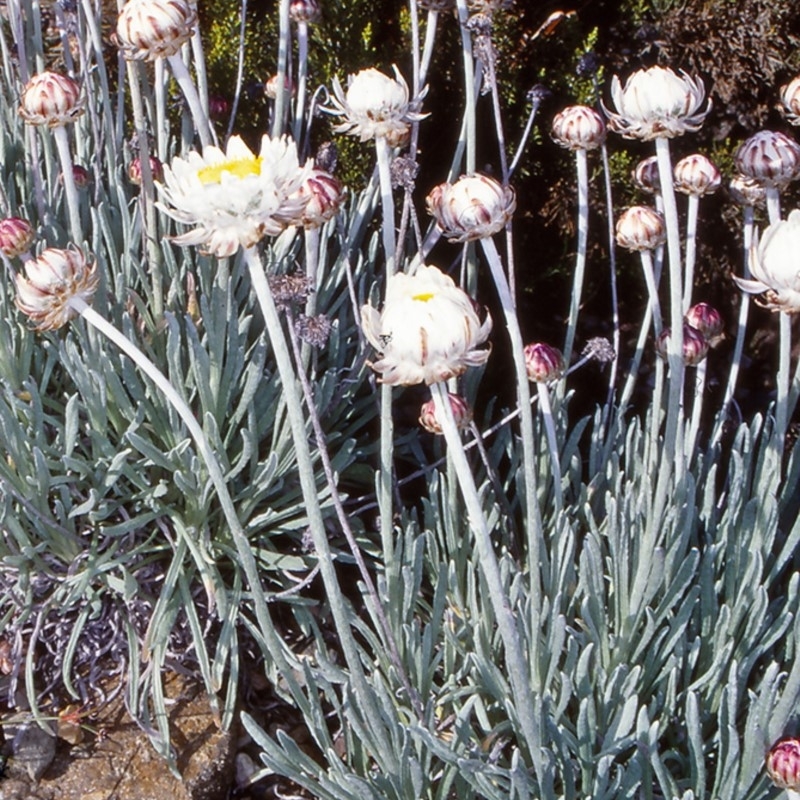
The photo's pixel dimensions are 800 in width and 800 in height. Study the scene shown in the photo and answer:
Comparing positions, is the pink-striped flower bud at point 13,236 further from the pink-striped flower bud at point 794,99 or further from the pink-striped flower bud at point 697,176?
the pink-striped flower bud at point 794,99

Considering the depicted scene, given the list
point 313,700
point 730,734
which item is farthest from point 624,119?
point 313,700

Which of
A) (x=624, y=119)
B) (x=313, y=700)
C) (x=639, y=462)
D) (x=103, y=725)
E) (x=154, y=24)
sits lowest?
(x=103, y=725)

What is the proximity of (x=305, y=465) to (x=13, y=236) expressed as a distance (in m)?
0.89

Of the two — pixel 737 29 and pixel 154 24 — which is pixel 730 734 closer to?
pixel 154 24

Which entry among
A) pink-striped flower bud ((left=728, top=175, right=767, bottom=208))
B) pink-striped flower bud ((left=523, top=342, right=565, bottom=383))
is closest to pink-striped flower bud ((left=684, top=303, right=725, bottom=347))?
pink-striped flower bud ((left=728, top=175, right=767, bottom=208))

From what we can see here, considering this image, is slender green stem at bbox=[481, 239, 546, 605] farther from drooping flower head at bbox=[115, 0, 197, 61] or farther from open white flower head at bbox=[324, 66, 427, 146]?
drooping flower head at bbox=[115, 0, 197, 61]

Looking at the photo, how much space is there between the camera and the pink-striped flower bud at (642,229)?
1894 millimetres

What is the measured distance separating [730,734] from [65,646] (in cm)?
133

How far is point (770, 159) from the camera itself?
177 centimetres

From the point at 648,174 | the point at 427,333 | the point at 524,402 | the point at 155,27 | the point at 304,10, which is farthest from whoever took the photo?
the point at 304,10

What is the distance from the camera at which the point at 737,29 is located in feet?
9.50

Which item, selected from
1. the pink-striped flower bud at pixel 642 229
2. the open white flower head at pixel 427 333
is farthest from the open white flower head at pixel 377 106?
the open white flower head at pixel 427 333

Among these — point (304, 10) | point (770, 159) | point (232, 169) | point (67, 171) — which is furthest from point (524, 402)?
point (304, 10)

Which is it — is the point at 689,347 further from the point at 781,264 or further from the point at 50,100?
the point at 50,100
